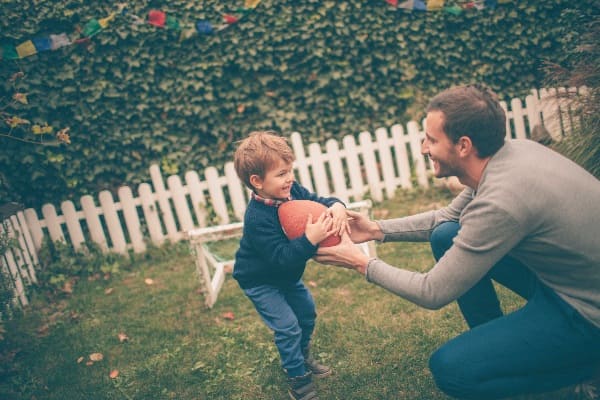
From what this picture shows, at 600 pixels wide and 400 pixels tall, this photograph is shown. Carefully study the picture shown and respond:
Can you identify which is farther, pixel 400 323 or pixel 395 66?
pixel 395 66

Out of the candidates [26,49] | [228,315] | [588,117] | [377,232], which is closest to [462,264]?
[377,232]

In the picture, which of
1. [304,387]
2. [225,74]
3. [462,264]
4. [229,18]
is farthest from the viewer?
[225,74]

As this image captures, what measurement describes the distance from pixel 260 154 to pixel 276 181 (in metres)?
0.18

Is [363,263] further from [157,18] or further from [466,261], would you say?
[157,18]

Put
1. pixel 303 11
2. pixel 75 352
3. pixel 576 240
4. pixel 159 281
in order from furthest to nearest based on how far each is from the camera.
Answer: pixel 303 11
pixel 159 281
pixel 75 352
pixel 576 240

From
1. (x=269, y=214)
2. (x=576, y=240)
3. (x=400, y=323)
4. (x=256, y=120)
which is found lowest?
(x=400, y=323)

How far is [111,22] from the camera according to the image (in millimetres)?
6129

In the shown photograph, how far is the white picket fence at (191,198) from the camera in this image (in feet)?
18.3

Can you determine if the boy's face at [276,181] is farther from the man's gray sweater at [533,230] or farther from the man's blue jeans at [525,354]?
the man's blue jeans at [525,354]

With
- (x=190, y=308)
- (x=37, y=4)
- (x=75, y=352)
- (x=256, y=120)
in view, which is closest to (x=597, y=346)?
(x=190, y=308)

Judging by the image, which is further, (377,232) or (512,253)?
(377,232)

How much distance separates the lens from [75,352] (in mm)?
4070

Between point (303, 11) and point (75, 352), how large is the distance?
5186 mm

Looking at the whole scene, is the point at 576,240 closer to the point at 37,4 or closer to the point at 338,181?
the point at 338,181
